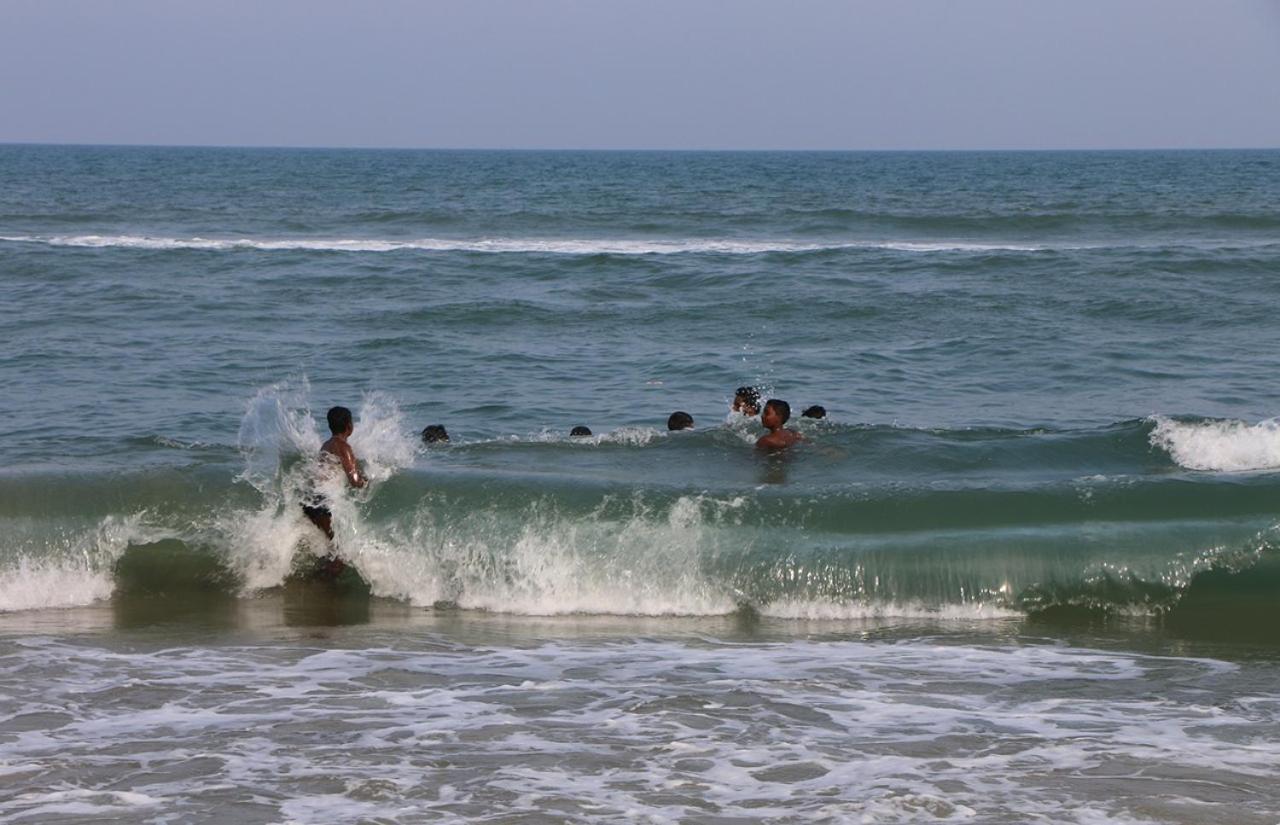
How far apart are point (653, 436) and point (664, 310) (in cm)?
1037

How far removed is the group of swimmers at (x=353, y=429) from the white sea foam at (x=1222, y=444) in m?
3.10

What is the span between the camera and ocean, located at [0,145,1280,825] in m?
6.42

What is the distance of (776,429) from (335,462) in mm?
3830

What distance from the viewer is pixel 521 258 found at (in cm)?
3050

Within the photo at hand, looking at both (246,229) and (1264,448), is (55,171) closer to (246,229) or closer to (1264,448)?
(246,229)

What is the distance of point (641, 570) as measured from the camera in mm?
10055

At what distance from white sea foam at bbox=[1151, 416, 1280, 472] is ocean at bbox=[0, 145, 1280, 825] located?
32 mm

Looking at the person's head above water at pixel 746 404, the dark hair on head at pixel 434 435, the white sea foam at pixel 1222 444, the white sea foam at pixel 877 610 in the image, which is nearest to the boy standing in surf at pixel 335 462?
the dark hair on head at pixel 434 435

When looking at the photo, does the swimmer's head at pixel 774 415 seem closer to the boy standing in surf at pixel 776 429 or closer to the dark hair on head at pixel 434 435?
the boy standing in surf at pixel 776 429

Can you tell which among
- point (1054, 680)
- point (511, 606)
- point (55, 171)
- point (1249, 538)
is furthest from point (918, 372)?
point (55, 171)

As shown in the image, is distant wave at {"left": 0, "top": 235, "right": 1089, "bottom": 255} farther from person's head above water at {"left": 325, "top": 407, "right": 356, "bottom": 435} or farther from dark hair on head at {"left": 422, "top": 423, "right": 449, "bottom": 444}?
person's head above water at {"left": 325, "top": 407, "right": 356, "bottom": 435}

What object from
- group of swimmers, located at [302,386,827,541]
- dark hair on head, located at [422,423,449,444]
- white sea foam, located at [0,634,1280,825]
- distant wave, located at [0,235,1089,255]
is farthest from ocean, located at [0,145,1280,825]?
distant wave, located at [0,235,1089,255]

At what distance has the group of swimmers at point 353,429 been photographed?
1073cm

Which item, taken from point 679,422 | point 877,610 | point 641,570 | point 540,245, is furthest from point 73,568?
point 540,245
